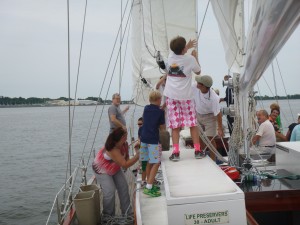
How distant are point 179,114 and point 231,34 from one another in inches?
48.2

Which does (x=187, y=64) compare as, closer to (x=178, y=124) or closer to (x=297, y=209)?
(x=178, y=124)

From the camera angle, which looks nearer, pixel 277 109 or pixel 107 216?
pixel 107 216

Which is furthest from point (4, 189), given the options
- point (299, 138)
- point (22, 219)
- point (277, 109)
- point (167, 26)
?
point (299, 138)

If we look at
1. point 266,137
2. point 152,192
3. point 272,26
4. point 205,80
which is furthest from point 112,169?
point 272,26

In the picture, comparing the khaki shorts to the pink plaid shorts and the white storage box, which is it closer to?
the pink plaid shorts

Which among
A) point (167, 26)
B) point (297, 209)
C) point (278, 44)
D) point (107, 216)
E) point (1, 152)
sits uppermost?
point (167, 26)

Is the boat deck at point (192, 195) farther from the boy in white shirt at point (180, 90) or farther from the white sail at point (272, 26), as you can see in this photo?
the white sail at point (272, 26)

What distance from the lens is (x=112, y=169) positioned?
530 cm

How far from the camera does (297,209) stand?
4031 millimetres

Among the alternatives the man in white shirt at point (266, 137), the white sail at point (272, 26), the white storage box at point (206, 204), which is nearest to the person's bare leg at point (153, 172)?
the white storage box at point (206, 204)

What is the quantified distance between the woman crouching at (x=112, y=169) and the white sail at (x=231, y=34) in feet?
5.79

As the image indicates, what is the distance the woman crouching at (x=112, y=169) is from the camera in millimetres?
4980

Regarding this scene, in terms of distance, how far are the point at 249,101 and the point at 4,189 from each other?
49.4 feet

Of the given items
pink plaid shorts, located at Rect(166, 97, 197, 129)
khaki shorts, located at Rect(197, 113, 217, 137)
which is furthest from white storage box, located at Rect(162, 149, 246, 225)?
khaki shorts, located at Rect(197, 113, 217, 137)
